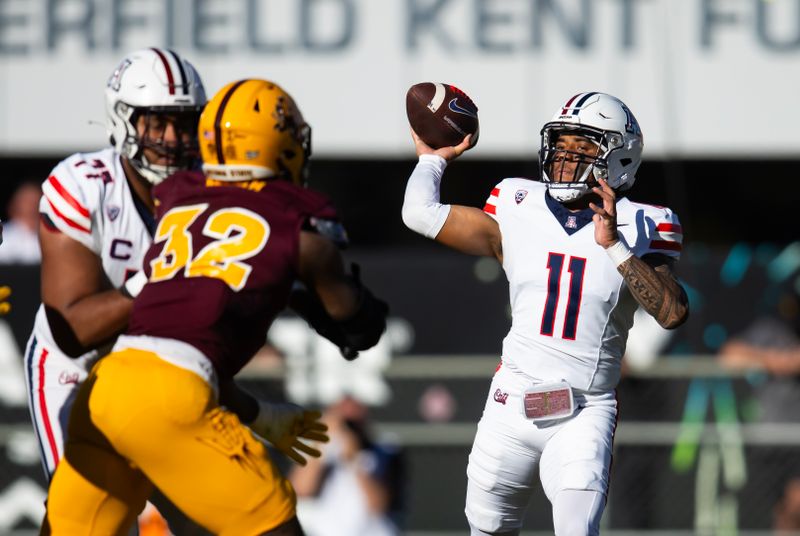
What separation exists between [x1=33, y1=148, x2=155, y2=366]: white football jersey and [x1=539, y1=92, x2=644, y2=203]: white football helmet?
137cm

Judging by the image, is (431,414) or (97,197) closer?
(97,197)

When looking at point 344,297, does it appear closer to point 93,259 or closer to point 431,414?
point 93,259

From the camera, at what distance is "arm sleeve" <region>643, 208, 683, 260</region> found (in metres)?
4.68

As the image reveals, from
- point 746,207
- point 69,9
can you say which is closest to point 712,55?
point 746,207

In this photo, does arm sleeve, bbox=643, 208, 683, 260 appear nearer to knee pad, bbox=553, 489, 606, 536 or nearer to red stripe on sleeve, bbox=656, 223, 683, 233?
red stripe on sleeve, bbox=656, 223, 683, 233

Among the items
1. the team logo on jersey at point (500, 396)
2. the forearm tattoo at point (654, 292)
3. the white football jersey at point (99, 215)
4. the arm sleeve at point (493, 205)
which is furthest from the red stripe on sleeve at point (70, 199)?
the forearm tattoo at point (654, 292)

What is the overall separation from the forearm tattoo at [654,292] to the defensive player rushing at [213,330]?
0.84 m

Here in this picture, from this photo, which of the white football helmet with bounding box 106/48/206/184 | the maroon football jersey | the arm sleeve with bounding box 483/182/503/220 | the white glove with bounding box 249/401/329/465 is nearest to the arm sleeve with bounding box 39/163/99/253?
the white football helmet with bounding box 106/48/206/184

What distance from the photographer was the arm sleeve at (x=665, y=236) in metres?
4.68

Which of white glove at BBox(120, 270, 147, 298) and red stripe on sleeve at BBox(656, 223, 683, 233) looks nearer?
white glove at BBox(120, 270, 147, 298)

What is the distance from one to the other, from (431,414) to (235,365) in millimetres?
4500

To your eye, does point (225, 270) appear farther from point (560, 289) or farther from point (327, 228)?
point (560, 289)

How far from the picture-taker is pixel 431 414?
27.2ft

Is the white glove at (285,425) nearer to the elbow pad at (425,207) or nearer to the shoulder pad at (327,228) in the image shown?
the shoulder pad at (327,228)
